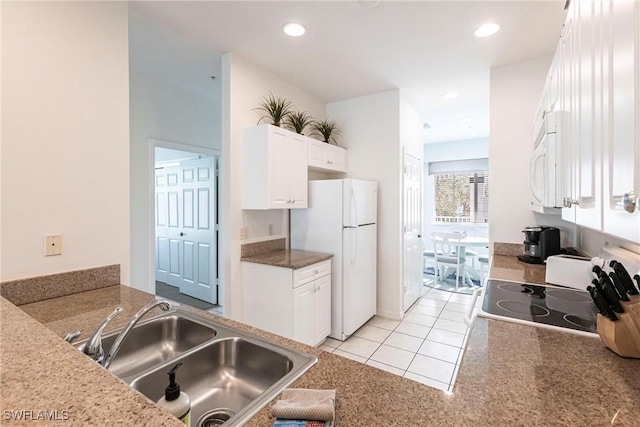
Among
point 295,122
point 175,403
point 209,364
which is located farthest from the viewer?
point 295,122

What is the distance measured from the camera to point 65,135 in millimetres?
1598

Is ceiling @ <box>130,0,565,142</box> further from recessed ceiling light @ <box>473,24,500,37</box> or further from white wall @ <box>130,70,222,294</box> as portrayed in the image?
white wall @ <box>130,70,222,294</box>

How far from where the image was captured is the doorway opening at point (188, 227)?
3.99 meters

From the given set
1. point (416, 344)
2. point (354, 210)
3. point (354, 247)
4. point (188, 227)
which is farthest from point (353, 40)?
point (188, 227)

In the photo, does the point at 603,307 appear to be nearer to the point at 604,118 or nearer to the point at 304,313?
the point at 604,118

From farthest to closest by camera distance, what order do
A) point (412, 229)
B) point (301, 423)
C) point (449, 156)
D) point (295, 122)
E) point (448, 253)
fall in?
point (449, 156) → point (448, 253) → point (412, 229) → point (295, 122) → point (301, 423)

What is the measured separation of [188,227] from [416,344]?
3.38 meters

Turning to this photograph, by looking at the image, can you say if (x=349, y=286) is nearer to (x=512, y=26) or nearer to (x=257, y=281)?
(x=257, y=281)

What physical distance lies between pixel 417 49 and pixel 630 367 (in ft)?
8.16

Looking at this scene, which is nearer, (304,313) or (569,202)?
(569,202)

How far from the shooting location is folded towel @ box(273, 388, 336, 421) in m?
0.59

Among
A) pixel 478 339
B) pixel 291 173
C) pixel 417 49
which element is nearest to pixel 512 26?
pixel 417 49

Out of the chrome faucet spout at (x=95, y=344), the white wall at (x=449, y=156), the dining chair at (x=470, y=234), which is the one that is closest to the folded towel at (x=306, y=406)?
the chrome faucet spout at (x=95, y=344)

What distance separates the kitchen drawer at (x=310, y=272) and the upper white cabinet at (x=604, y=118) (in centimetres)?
185
